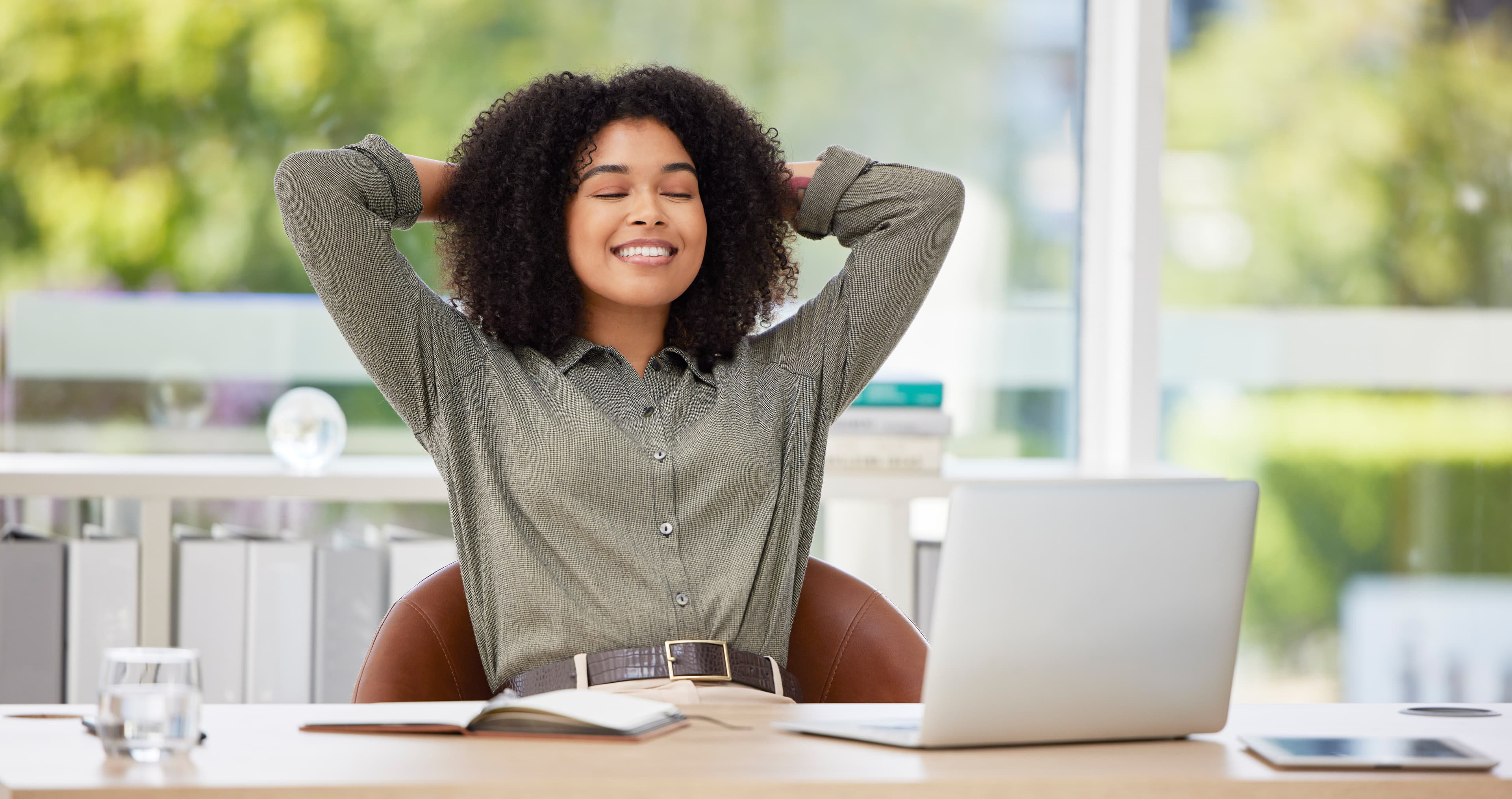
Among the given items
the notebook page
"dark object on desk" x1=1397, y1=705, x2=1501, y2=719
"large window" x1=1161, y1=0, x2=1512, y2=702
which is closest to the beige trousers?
the notebook page

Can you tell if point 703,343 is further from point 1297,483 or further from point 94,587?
point 1297,483

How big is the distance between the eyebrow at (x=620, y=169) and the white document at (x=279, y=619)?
111cm

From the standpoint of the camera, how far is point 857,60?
3217 millimetres

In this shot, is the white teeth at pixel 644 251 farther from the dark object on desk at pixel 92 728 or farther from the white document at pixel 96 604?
the white document at pixel 96 604

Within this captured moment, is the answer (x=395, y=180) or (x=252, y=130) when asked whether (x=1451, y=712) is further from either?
(x=252, y=130)

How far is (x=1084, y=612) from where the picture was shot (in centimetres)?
112

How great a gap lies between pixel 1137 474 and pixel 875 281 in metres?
1.20

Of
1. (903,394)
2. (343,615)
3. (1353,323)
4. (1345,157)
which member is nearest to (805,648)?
(903,394)

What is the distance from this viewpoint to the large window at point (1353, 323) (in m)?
3.32

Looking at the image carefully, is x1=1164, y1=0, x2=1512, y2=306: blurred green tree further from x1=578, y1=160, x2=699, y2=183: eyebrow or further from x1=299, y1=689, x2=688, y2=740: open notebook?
x1=299, y1=689, x2=688, y2=740: open notebook

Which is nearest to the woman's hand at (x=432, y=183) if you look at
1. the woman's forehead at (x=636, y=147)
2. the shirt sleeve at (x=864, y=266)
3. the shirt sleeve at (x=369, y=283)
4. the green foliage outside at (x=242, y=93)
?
the shirt sleeve at (x=369, y=283)

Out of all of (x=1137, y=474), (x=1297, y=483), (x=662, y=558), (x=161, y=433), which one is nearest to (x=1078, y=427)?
(x=1137, y=474)

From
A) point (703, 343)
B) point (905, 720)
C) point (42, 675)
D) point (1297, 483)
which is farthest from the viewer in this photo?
point (1297, 483)

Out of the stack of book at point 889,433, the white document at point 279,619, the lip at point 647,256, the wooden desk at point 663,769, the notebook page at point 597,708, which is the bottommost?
the white document at point 279,619
